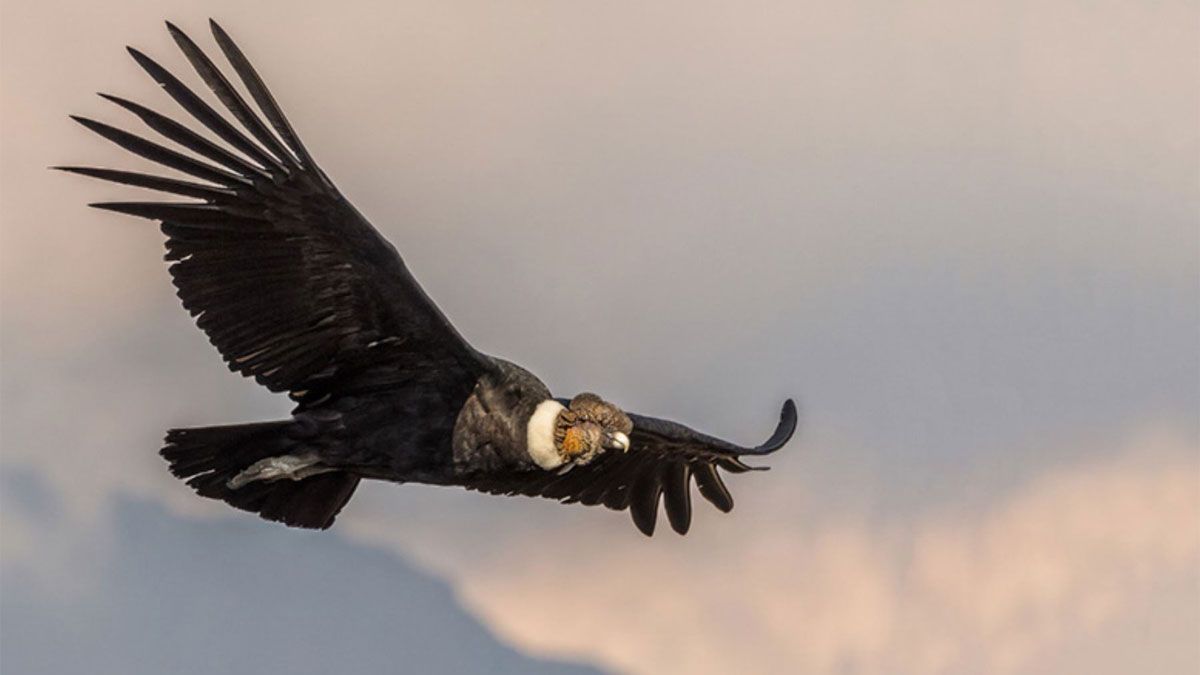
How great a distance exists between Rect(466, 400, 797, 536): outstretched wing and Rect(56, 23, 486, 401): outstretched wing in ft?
8.79

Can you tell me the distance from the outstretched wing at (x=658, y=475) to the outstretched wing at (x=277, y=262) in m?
2.68

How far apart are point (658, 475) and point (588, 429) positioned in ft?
12.1

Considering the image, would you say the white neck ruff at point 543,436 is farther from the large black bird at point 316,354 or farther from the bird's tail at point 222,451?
the bird's tail at point 222,451

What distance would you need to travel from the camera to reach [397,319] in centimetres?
2109

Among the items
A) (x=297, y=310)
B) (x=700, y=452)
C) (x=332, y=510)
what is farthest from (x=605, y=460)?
(x=297, y=310)

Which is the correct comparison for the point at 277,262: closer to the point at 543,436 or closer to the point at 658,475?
the point at 543,436

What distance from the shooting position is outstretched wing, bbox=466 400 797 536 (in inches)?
934

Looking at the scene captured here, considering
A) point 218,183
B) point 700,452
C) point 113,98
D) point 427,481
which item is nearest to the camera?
point 113,98

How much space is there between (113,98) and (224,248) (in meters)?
2.10

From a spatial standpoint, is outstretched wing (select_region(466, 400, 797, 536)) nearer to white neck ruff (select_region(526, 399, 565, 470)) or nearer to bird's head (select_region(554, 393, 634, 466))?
bird's head (select_region(554, 393, 634, 466))

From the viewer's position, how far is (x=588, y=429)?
21672mm

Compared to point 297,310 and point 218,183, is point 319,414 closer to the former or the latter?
point 297,310

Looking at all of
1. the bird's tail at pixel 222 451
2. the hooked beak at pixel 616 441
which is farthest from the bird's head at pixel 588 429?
the bird's tail at pixel 222 451

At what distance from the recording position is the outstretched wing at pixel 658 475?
23.7 m
